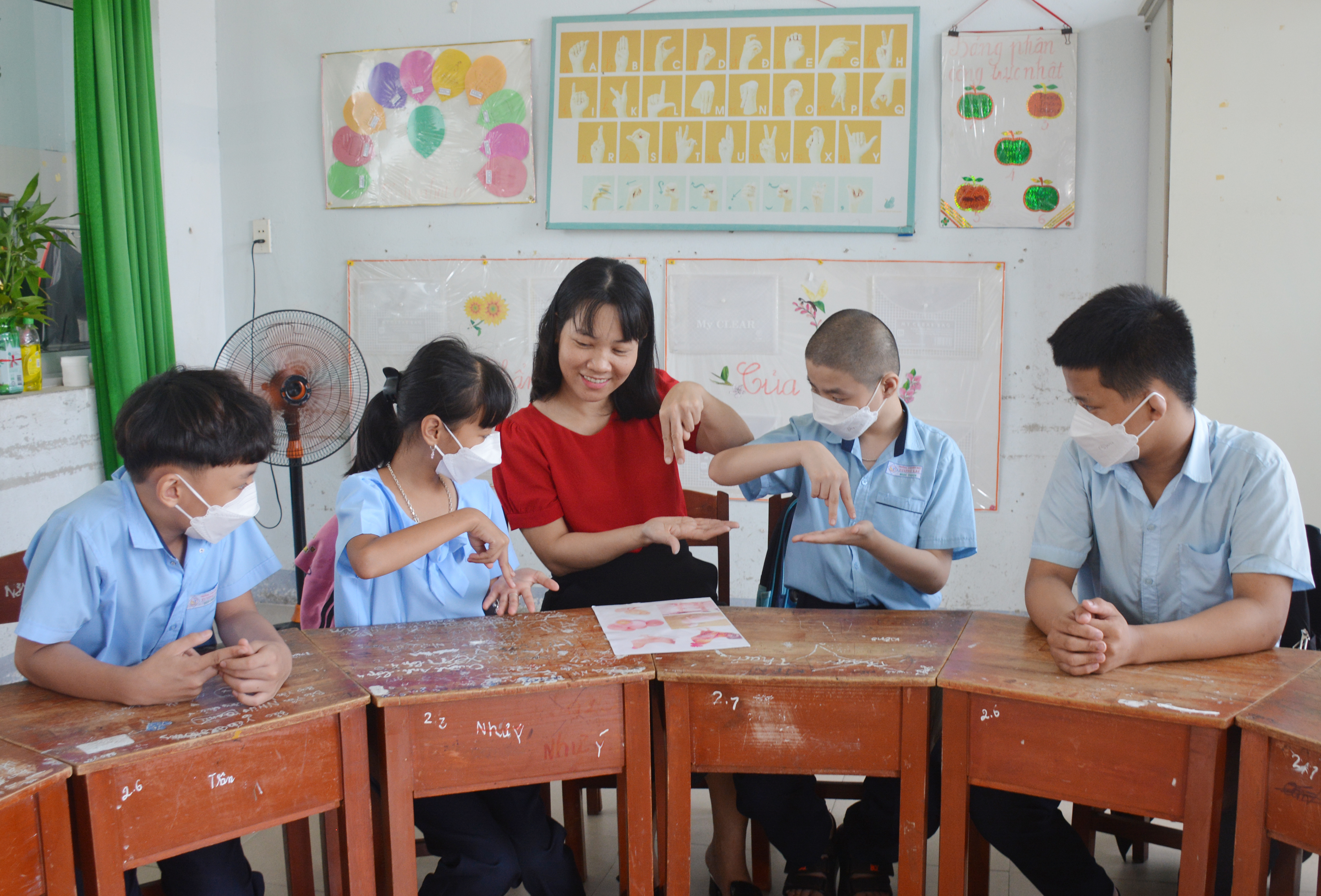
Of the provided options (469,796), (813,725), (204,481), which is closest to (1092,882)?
(813,725)

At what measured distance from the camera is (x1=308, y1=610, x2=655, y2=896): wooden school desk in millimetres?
1438

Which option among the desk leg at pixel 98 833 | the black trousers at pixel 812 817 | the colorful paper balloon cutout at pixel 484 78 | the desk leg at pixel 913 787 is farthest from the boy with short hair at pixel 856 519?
the colorful paper balloon cutout at pixel 484 78

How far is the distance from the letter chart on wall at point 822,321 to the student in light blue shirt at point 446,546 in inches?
72.7

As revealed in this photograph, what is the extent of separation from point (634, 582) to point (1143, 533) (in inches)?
39.5

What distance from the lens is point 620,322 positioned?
1951mm

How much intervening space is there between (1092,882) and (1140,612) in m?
0.50

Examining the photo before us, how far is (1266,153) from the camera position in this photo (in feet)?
9.78

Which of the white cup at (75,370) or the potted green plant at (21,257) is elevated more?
the potted green plant at (21,257)

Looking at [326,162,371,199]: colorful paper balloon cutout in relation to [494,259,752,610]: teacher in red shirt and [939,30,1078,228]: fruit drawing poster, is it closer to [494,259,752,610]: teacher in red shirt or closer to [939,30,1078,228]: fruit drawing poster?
[494,259,752,610]: teacher in red shirt

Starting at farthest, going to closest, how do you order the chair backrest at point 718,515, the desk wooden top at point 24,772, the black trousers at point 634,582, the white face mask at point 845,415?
the chair backrest at point 718,515 → the black trousers at point 634,582 → the white face mask at point 845,415 → the desk wooden top at point 24,772

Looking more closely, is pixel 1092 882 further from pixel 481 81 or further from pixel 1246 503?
pixel 481 81

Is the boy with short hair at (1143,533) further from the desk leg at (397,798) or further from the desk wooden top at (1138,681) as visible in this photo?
the desk leg at (397,798)

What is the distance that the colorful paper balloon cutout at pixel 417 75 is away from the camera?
149 inches

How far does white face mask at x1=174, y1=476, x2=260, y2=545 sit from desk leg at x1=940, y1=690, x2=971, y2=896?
115 cm
